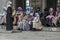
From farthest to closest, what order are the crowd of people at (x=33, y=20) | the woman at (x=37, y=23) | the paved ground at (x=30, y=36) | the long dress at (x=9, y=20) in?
the long dress at (x=9, y=20), the crowd of people at (x=33, y=20), the woman at (x=37, y=23), the paved ground at (x=30, y=36)

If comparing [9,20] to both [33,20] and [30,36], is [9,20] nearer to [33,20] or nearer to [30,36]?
[33,20]

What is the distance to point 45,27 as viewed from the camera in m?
19.5

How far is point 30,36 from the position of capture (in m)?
17.1

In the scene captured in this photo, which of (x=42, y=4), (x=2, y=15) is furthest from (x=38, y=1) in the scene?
(x=2, y=15)

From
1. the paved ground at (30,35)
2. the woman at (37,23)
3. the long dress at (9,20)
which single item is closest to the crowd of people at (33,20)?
the woman at (37,23)

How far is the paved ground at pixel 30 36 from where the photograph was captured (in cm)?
1642

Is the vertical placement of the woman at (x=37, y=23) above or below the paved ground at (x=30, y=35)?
above

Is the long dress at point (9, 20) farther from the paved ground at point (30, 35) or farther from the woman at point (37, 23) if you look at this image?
the woman at point (37, 23)

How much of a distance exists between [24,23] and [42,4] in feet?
15.8

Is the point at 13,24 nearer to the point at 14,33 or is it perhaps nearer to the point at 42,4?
the point at 14,33

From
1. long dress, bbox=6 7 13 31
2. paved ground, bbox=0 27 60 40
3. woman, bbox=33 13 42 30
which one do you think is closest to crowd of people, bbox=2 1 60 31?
woman, bbox=33 13 42 30

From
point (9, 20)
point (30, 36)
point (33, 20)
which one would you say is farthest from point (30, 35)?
point (9, 20)

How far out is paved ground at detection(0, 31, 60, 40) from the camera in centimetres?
1642

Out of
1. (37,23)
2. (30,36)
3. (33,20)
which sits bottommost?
(30,36)
